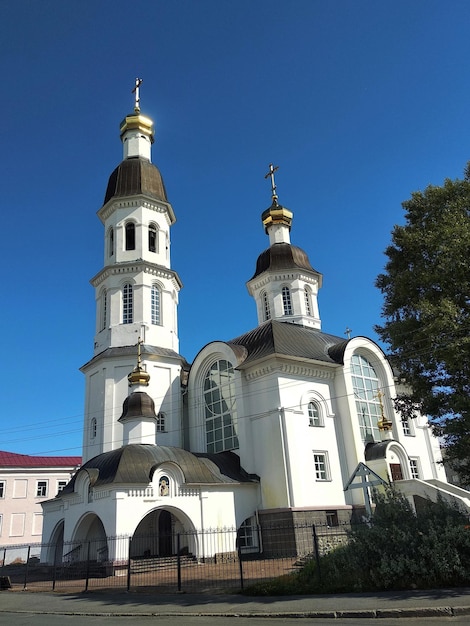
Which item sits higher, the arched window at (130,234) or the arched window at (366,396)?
the arched window at (130,234)

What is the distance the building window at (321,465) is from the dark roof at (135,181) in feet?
53.9

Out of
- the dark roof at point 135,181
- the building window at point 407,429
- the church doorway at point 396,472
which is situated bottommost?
the church doorway at point 396,472

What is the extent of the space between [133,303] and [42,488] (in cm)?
1991

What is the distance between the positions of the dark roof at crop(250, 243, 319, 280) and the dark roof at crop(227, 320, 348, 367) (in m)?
6.10

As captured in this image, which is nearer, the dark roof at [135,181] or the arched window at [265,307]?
the dark roof at [135,181]

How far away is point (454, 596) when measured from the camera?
8.74 meters

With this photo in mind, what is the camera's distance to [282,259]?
1247 inches

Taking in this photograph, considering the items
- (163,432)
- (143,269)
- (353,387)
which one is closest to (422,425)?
(353,387)

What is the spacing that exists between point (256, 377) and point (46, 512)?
11399 mm

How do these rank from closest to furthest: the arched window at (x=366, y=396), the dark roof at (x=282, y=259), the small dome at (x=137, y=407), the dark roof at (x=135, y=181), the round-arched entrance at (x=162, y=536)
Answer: the round-arched entrance at (x=162, y=536)
the small dome at (x=137, y=407)
the arched window at (x=366, y=396)
the dark roof at (x=135, y=181)
the dark roof at (x=282, y=259)

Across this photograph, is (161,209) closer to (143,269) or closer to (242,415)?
(143,269)

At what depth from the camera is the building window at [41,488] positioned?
38.8 m

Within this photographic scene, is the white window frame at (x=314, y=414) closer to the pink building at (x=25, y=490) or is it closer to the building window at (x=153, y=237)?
the building window at (x=153, y=237)

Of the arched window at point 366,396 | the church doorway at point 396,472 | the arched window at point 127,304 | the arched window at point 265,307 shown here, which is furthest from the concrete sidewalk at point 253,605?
the arched window at point 265,307
